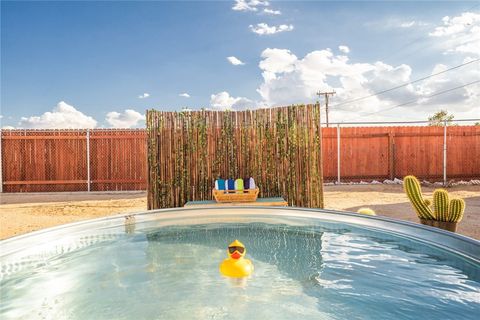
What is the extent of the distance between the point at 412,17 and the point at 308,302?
9.29 meters

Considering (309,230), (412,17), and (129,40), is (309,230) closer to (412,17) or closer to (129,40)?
(412,17)

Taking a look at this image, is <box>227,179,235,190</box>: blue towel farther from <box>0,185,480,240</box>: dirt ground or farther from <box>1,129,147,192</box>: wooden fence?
<box>1,129,147,192</box>: wooden fence

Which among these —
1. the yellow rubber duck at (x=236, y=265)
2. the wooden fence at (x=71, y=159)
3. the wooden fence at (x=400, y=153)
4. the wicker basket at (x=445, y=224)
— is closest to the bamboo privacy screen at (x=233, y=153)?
the wicker basket at (x=445, y=224)

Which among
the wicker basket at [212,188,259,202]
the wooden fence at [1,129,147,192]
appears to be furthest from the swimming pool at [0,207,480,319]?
the wooden fence at [1,129,147,192]

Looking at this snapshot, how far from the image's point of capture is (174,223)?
538 cm

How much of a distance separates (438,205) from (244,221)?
2738 mm

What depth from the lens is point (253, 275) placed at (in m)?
3.32

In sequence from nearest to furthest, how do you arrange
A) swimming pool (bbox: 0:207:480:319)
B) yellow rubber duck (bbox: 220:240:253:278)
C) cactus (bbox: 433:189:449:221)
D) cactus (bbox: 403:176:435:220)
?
swimming pool (bbox: 0:207:480:319)
yellow rubber duck (bbox: 220:240:253:278)
cactus (bbox: 433:189:449:221)
cactus (bbox: 403:176:435:220)

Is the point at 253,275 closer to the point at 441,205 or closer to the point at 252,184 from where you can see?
the point at 441,205

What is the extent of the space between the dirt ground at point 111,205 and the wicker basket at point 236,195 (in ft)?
7.72

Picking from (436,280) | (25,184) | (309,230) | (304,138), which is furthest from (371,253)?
(25,184)

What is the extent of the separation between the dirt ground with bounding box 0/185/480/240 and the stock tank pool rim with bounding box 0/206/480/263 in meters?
1.83

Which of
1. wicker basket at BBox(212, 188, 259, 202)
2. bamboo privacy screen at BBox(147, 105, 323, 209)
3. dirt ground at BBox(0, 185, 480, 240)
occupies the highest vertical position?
bamboo privacy screen at BBox(147, 105, 323, 209)

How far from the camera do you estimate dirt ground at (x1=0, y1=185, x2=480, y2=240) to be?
639 centimetres
